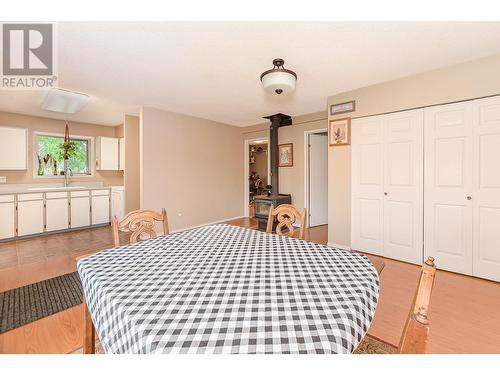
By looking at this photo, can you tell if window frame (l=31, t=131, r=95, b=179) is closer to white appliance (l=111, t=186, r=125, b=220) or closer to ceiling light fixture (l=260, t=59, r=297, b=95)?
white appliance (l=111, t=186, r=125, b=220)

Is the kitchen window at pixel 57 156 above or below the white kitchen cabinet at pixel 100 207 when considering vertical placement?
above

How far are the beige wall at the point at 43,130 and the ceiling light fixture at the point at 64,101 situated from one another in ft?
3.30

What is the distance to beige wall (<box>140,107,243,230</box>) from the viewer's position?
4.34 metres

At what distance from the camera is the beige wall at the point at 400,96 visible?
2556 mm

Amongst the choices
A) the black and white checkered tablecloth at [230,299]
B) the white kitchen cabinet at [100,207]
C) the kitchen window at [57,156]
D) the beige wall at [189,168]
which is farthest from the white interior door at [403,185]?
the kitchen window at [57,156]

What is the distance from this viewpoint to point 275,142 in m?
5.07

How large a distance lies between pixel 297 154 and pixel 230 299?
4671 mm

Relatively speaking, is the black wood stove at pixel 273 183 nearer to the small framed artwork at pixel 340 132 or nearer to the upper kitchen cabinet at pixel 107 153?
the small framed artwork at pixel 340 132

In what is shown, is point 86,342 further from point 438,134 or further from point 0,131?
point 0,131

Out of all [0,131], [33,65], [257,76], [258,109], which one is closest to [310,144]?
[258,109]

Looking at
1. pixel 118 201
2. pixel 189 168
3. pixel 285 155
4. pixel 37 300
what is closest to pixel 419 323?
pixel 37 300

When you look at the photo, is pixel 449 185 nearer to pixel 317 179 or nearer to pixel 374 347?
pixel 374 347

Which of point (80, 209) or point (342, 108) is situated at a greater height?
point (342, 108)
